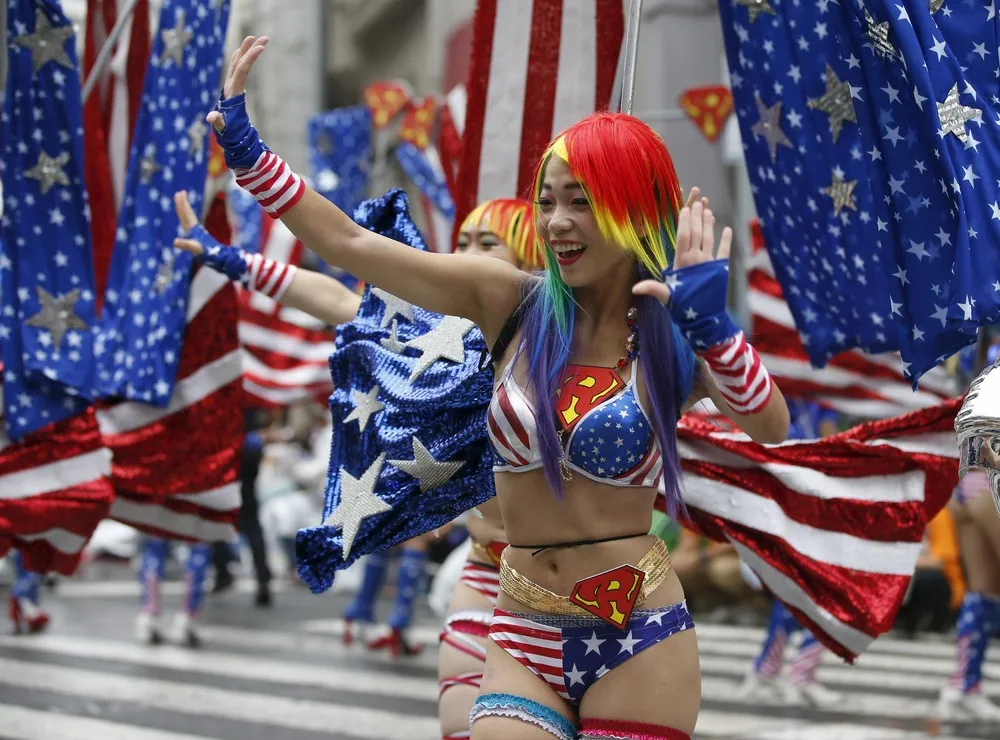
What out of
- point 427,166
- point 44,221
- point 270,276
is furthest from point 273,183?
point 427,166

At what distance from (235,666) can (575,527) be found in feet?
22.1

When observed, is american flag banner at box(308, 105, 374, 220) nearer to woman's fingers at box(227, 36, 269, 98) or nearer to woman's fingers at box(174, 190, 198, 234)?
woman's fingers at box(174, 190, 198, 234)

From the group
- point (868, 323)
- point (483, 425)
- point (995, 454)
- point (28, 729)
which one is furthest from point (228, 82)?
point (28, 729)

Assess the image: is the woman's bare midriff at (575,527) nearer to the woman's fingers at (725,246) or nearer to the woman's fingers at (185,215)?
the woman's fingers at (725,246)

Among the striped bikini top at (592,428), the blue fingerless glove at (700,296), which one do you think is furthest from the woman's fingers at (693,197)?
the striped bikini top at (592,428)

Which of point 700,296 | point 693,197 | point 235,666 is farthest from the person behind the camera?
point 235,666

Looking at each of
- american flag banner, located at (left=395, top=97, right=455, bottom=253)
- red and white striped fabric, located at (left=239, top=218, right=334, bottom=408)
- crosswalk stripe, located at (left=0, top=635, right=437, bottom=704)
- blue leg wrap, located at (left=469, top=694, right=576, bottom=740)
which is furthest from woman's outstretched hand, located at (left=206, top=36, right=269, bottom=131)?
red and white striped fabric, located at (left=239, top=218, right=334, bottom=408)

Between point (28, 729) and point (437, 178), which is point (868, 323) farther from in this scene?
point (437, 178)

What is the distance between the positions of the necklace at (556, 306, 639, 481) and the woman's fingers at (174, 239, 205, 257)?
2243mm

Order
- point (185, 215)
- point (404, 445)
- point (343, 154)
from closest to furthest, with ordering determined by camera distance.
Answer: point (404, 445), point (185, 215), point (343, 154)

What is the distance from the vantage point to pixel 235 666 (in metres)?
9.67

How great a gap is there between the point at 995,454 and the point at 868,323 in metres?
1.83

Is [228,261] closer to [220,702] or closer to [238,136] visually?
[238,136]

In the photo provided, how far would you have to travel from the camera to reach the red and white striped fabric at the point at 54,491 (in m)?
5.57
